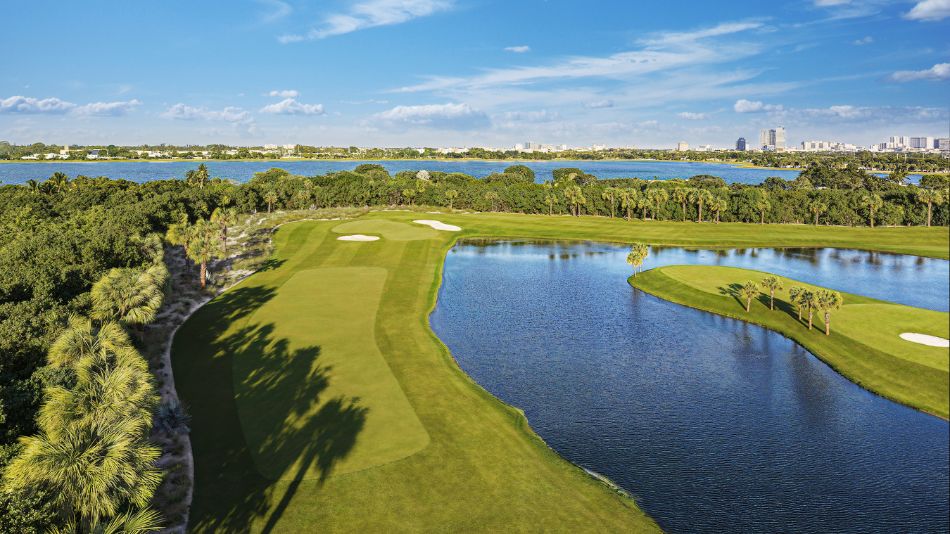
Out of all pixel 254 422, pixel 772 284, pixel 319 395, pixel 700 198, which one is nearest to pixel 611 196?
pixel 700 198

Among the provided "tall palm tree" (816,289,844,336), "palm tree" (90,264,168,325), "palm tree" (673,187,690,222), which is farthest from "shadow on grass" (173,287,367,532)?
"palm tree" (673,187,690,222)

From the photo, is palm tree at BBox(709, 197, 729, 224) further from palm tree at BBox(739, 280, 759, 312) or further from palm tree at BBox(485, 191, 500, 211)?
palm tree at BBox(739, 280, 759, 312)

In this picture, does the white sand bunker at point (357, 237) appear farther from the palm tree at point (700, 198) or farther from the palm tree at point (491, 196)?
the palm tree at point (700, 198)

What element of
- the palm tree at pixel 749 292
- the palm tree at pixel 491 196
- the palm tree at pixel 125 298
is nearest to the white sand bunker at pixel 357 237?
the palm tree at pixel 125 298

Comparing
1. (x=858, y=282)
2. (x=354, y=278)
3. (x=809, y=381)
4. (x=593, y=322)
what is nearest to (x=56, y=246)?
(x=354, y=278)

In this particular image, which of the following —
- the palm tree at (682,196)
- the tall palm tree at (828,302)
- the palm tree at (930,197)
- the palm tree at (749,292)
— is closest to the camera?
the tall palm tree at (828,302)

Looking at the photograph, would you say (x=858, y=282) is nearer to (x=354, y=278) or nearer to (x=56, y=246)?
(x=354, y=278)
